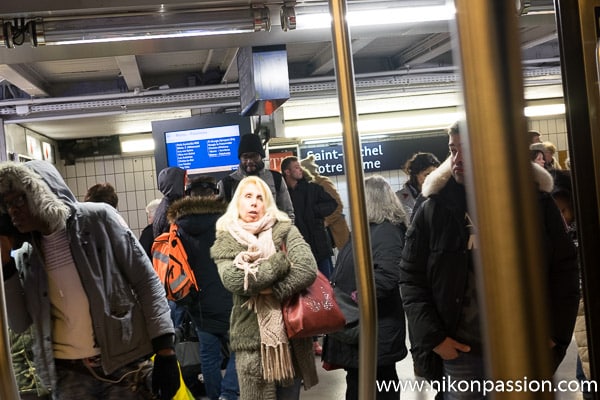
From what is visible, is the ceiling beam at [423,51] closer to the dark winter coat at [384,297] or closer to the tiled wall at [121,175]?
the tiled wall at [121,175]

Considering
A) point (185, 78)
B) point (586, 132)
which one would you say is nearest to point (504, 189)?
point (586, 132)

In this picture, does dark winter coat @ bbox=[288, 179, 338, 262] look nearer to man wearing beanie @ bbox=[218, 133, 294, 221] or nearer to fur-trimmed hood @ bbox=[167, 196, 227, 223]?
man wearing beanie @ bbox=[218, 133, 294, 221]

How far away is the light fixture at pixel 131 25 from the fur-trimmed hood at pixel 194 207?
1.12 m

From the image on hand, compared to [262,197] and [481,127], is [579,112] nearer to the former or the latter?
[481,127]

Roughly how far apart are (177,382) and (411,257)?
1.01m

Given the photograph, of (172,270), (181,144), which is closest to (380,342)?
(172,270)

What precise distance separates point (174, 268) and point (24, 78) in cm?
426

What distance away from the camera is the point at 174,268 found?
15.3 feet

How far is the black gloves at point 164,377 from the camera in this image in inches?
111

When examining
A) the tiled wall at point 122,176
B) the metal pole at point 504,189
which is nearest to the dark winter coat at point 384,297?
the metal pole at point 504,189

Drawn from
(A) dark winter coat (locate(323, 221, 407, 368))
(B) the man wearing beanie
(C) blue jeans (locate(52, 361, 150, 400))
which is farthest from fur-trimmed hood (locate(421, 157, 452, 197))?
(B) the man wearing beanie

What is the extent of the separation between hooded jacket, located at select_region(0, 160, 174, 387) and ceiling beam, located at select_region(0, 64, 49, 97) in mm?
4797

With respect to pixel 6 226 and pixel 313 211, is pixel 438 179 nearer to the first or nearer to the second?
pixel 6 226

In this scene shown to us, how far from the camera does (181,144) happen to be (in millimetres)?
8961
